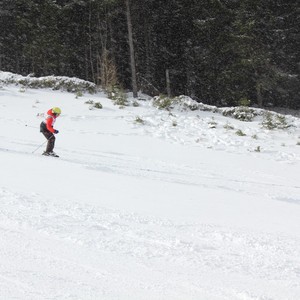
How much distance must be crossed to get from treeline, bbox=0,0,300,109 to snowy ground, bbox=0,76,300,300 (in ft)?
42.6

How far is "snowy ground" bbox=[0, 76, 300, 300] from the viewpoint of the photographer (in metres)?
3.32

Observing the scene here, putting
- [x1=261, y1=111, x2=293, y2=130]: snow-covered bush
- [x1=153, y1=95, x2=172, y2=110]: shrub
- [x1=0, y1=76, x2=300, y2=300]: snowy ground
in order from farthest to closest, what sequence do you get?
[x1=153, y1=95, x2=172, y2=110]: shrub
[x1=261, y1=111, x2=293, y2=130]: snow-covered bush
[x1=0, y1=76, x2=300, y2=300]: snowy ground

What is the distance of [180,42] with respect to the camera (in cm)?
2983

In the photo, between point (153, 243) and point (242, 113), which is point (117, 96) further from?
point (153, 243)

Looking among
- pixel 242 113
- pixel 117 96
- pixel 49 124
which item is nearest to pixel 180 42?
pixel 117 96

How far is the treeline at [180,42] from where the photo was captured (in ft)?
83.1

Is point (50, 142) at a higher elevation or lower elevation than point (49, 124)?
lower

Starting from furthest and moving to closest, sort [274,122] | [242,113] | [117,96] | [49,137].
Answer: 1. [117,96]
2. [242,113]
3. [274,122]
4. [49,137]

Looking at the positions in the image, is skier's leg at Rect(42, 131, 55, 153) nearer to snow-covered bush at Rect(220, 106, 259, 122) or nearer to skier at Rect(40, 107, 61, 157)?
skier at Rect(40, 107, 61, 157)

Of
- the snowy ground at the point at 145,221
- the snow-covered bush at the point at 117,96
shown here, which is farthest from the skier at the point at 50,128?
the snow-covered bush at the point at 117,96

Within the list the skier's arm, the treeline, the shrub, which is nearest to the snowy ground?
the skier's arm

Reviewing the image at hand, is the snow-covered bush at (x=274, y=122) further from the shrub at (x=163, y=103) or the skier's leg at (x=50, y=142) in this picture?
the skier's leg at (x=50, y=142)

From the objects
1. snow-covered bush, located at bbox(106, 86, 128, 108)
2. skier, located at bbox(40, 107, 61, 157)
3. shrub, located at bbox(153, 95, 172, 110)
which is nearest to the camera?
skier, located at bbox(40, 107, 61, 157)

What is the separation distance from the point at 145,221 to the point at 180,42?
2639 cm
